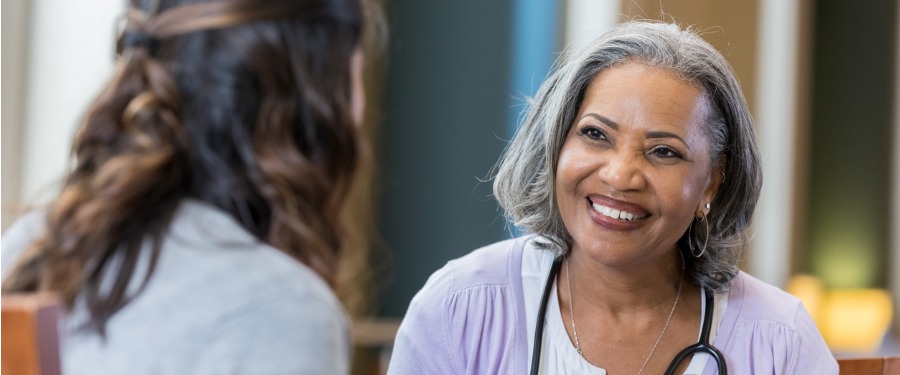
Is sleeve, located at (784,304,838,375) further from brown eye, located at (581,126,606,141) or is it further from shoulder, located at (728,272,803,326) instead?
brown eye, located at (581,126,606,141)

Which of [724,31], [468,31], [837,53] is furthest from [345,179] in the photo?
[837,53]

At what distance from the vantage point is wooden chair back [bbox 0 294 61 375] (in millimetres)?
923

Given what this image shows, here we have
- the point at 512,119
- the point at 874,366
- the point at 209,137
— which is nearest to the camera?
the point at 209,137

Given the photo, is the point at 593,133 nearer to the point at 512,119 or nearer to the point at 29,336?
the point at 29,336

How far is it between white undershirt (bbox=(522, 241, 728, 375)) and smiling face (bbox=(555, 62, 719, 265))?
161 mm

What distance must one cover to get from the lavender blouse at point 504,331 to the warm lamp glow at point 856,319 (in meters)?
4.27

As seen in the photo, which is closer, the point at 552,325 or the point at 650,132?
Result: the point at 650,132

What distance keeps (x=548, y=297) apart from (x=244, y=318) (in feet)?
3.69

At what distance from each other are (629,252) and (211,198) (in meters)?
1.03

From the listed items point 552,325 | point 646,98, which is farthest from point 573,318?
point 646,98

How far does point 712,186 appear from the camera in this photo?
2.05 metres

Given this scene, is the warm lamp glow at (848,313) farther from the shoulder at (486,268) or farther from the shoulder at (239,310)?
the shoulder at (239,310)

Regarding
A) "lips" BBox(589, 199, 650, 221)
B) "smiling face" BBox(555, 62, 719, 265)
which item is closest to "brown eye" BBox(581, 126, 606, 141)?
"smiling face" BBox(555, 62, 719, 265)

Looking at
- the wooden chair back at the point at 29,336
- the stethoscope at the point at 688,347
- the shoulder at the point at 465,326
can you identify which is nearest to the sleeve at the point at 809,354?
the stethoscope at the point at 688,347
